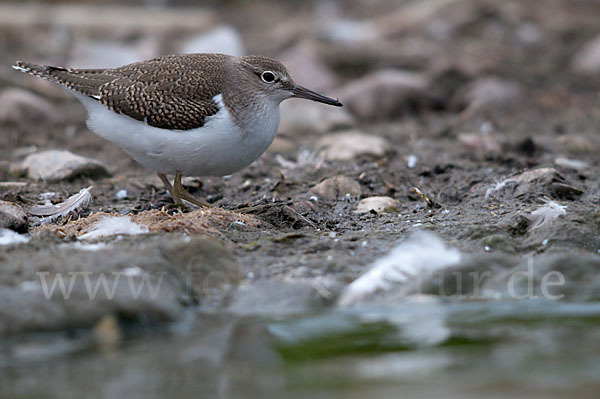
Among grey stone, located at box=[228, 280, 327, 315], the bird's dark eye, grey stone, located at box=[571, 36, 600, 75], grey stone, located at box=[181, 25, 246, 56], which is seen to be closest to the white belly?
the bird's dark eye

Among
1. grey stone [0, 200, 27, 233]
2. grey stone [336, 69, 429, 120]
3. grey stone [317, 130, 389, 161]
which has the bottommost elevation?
grey stone [0, 200, 27, 233]

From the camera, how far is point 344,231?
6.13 m

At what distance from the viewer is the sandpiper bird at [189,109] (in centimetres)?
638

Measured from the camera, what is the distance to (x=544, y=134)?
981cm

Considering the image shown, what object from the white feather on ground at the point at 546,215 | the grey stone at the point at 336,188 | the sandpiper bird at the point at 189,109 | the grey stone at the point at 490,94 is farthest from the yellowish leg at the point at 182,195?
A: the grey stone at the point at 490,94

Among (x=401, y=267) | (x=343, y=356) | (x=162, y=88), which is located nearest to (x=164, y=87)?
(x=162, y=88)

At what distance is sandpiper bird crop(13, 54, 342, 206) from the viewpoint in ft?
20.9

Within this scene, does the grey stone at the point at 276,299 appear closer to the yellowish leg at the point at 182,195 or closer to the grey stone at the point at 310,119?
the yellowish leg at the point at 182,195

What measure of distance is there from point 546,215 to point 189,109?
2912 millimetres

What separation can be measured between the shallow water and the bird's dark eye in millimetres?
2934

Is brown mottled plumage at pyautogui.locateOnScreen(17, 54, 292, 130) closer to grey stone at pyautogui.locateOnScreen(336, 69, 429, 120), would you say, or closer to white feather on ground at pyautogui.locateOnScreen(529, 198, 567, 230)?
white feather on ground at pyautogui.locateOnScreen(529, 198, 567, 230)

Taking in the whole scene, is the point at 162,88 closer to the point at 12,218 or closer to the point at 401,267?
the point at 12,218

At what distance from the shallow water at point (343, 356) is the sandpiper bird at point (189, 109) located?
6.97ft

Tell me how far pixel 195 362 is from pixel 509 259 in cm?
226
